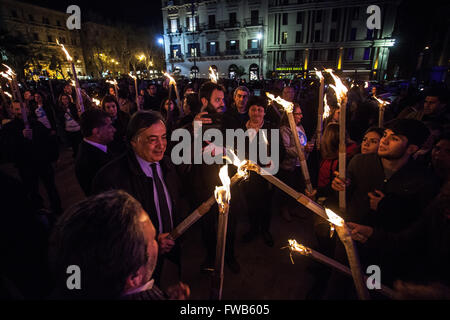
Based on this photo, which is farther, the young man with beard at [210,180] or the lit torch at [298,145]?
the young man with beard at [210,180]

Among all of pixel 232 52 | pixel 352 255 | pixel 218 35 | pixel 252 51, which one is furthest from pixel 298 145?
pixel 218 35

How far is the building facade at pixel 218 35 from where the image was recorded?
43375 millimetres

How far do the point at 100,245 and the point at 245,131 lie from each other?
2844 millimetres

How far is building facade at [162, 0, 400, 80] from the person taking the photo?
39750 mm

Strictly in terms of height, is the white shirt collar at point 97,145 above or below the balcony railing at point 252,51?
below

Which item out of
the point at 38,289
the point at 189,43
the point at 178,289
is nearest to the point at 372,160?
the point at 178,289

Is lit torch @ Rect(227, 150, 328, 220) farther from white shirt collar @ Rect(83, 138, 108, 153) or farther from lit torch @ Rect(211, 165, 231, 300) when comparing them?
white shirt collar @ Rect(83, 138, 108, 153)

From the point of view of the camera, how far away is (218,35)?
45.6 m

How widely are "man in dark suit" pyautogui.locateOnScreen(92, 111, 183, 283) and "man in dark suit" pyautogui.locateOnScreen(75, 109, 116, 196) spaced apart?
31.2 inches

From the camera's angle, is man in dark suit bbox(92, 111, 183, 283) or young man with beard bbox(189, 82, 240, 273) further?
young man with beard bbox(189, 82, 240, 273)

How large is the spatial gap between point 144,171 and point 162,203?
37 cm

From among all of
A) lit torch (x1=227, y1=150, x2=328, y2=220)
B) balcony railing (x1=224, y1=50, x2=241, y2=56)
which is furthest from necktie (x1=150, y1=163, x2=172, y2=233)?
balcony railing (x1=224, y1=50, x2=241, y2=56)

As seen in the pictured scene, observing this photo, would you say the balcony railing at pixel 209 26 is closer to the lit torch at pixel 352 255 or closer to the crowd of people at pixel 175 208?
the crowd of people at pixel 175 208

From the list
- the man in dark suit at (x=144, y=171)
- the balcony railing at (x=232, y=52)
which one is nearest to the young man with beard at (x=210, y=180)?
the man in dark suit at (x=144, y=171)
